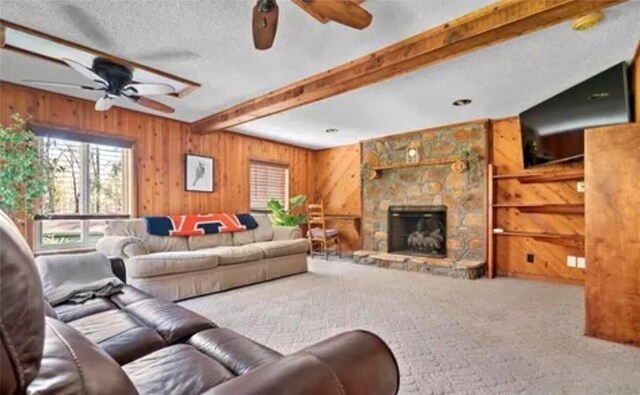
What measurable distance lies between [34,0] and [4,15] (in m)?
0.36

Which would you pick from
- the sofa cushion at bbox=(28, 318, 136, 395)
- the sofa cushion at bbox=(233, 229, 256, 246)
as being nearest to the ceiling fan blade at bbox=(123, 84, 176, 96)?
the sofa cushion at bbox=(233, 229, 256, 246)

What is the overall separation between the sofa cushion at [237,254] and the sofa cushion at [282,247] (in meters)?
0.12

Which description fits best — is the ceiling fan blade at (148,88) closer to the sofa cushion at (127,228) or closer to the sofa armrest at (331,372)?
the sofa cushion at (127,228)

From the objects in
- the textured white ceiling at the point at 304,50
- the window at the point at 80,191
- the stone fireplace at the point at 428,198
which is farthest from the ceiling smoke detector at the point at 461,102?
the window at the point at 80,191

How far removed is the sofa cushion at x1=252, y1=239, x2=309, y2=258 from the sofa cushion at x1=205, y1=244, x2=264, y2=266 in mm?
119

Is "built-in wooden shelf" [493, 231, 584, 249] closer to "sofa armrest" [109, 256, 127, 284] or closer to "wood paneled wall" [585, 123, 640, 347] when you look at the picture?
"wood paneled wall" [585, 123, 640, 347]

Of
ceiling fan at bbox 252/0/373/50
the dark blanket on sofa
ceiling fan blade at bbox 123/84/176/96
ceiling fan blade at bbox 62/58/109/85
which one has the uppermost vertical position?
ceiling fan blade at bbox 62/58/109/85

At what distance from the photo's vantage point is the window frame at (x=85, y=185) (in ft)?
12.3

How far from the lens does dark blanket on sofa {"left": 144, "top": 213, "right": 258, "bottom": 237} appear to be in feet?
14.0

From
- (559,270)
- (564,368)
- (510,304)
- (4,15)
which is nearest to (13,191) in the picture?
(4,15)

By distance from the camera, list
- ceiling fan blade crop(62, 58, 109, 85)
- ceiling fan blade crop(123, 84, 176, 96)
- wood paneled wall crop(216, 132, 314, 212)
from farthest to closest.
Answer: wood paneled wall crop(216, 132, 314, 212)
ceiling fan blade crop(123, 84, 176, 96)
ceiling fan blade crop(62, 58, 109, 85)

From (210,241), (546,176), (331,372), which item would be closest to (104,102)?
(210,241)

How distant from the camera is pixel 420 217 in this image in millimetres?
5746

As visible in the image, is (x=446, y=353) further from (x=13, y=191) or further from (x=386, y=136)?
(x=386, y=136)
